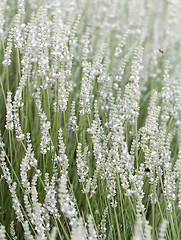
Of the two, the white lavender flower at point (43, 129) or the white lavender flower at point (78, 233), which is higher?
the white lavender flower at point (43, 129)

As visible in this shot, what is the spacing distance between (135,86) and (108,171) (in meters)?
0.45

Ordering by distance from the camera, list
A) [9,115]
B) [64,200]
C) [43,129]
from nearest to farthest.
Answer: [64,200] < [9,115] < [43,129]

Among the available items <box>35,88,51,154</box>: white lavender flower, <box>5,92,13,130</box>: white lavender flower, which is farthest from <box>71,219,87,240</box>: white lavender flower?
<box>5,92,13,130</box>: white lavender flower

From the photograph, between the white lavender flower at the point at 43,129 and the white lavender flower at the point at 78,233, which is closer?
the white lavender flower at the point at 78,233

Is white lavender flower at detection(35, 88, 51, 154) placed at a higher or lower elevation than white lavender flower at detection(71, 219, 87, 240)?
higher

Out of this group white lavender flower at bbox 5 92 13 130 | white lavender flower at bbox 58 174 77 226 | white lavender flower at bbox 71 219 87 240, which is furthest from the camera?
white lavender flower at bbox 5 92 13 130

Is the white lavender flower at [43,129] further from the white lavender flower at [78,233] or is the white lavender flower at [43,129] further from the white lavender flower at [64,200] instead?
the white lavender flower at [78,233]

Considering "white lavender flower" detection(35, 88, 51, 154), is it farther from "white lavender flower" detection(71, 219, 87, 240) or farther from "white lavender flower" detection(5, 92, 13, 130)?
"white lavender flower" detection(71, 219, 87, 240)

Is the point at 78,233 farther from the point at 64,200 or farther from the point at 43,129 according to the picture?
the point at 43,129

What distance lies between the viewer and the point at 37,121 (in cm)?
176

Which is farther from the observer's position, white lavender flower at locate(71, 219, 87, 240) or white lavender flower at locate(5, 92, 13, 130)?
white lavender flower at locate(5, 92, 13, 130)

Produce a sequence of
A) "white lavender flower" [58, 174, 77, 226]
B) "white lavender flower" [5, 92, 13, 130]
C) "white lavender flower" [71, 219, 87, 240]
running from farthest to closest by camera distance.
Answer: "white lavender flower" [5, 92, 13, 130], "white lavender flower" [58, 174, 77, 226], "white lavender flower" [71, 219, 87, 240]

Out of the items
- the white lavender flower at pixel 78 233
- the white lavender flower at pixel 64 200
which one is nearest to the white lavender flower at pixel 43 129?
the white lavender flower at pixel 64 200

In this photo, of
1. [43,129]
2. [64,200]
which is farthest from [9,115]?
[64,200]
